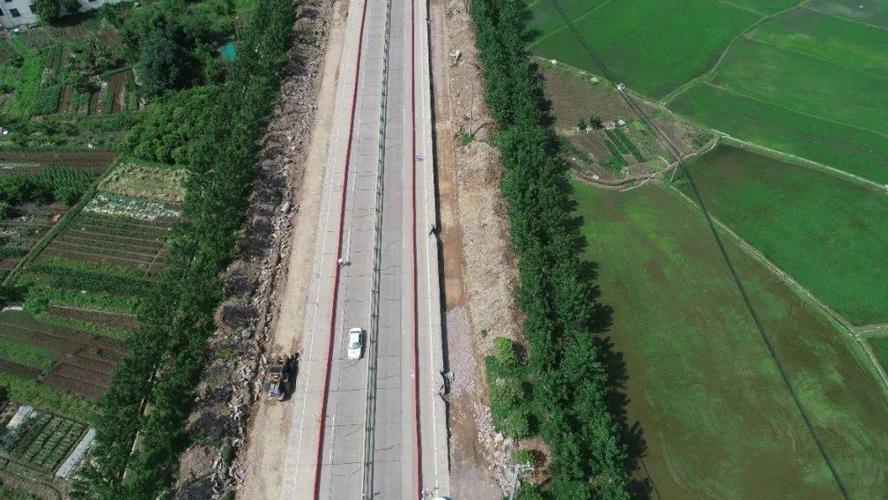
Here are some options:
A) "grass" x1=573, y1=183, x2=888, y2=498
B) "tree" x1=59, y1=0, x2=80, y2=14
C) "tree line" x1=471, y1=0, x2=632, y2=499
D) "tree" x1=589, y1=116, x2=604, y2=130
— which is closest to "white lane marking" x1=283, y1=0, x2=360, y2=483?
"tree line" x1=471, y1=0, x2=632, y2=499

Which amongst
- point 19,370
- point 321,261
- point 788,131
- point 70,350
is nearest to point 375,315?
point 321,261

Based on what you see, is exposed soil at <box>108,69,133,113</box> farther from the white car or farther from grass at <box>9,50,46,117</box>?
the white car

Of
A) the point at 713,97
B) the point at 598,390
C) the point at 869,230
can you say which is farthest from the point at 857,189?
the point at 598,390

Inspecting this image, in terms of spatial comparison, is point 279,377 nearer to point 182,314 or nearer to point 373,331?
point 373,331

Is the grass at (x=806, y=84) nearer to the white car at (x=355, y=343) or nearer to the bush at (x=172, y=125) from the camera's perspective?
the white car at (x=355, y=343)

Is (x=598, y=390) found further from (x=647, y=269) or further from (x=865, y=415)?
(x=865, y=415)
